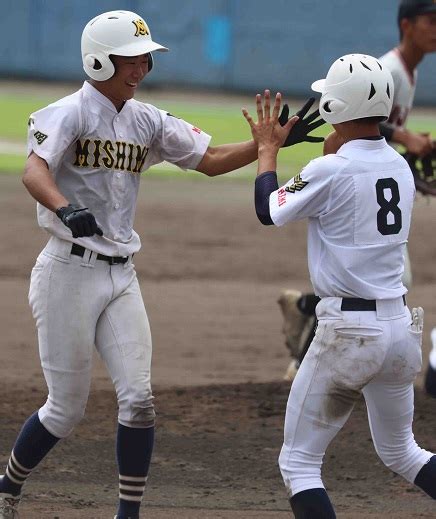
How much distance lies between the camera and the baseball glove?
299 inches

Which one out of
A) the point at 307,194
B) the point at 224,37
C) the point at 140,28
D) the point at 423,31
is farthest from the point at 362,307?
the point at 224,37

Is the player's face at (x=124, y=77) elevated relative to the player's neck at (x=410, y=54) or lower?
elevated

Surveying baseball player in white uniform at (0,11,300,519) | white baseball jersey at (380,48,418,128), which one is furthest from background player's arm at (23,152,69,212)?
white baseball jersey at (380,48,418,128)

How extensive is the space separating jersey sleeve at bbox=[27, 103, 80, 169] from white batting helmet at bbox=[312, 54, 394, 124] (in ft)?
3.38

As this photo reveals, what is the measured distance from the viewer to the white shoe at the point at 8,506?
5.29 m

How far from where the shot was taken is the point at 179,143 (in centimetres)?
553

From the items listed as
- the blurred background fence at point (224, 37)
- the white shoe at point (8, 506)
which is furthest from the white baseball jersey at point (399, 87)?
the blurred background fence at point (224, 37)

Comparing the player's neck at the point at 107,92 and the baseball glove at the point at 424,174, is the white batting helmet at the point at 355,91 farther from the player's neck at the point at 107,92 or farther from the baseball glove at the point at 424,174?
the baseball glove at the point at 424,174

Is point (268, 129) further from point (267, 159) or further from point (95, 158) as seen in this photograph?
point (95, 158)

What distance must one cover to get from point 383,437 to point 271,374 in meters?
3.96

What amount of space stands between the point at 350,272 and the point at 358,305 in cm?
13

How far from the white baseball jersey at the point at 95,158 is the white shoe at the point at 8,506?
1.10 metres

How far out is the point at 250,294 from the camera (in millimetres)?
11414

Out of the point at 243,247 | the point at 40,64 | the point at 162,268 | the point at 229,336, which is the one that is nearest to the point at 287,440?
the point at 229,336
